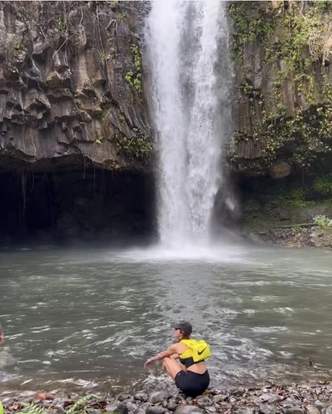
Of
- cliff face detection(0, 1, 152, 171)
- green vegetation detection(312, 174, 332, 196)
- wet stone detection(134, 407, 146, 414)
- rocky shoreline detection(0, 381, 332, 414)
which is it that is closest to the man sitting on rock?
rocky shoreline detection(0, 381, 332, 414)

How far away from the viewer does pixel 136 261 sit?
14523 millimetres

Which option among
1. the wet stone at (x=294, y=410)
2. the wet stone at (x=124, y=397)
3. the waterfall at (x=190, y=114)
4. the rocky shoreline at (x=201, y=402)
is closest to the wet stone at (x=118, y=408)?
the rocky shoreline at (x=201, y=402)

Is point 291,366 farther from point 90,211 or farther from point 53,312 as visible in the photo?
point 90,211

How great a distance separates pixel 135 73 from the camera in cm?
1833

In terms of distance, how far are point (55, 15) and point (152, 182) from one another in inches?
304

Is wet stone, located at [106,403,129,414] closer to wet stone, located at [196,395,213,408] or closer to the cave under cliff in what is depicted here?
wet stone, located at [196,395,213,408]

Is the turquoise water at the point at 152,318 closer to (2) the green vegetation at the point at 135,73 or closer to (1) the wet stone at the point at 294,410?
(1) the wet stone at the point at 294,410

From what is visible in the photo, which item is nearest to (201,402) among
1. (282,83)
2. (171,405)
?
(171,405)

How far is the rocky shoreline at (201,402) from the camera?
14.8ft

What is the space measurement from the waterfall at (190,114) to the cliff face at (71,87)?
132 cm

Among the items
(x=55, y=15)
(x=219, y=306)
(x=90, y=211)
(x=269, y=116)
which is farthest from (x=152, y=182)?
(x=219, y=306)

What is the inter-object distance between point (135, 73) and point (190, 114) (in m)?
2.94

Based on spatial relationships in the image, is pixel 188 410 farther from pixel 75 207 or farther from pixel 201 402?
pixel 75 207

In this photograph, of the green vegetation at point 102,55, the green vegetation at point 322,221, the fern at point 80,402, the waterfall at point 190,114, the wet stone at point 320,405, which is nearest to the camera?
the fern at point 80,402
